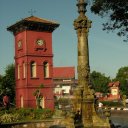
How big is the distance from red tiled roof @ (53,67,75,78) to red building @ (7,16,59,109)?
62806 millimetres

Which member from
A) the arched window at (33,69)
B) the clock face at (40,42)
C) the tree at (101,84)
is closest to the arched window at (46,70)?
the arched window at (33,69)

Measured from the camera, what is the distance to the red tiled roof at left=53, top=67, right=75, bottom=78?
110613 mm

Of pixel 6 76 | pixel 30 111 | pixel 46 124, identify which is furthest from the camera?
pixel 6 76

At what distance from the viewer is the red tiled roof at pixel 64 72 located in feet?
363

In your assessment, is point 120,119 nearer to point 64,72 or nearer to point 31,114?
point 31,114

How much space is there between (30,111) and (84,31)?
43.3ft

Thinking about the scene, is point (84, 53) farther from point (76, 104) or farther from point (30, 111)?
point (30, 111)

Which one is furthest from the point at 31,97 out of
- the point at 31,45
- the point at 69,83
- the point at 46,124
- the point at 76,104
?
the point at 69,83

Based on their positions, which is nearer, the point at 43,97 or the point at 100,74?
the point at 43,97

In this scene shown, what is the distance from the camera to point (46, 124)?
1044 inches

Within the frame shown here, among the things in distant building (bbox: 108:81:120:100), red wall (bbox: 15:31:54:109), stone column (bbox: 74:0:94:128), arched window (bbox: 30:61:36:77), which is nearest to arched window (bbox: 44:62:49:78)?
red wall (bbox: 15:31:54:109)

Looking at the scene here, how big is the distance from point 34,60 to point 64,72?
2644 inches

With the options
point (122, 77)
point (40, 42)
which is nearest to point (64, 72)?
point (122, 77)

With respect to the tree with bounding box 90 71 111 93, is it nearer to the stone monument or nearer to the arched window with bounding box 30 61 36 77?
the arched window with bounding box 30 61 36 77
